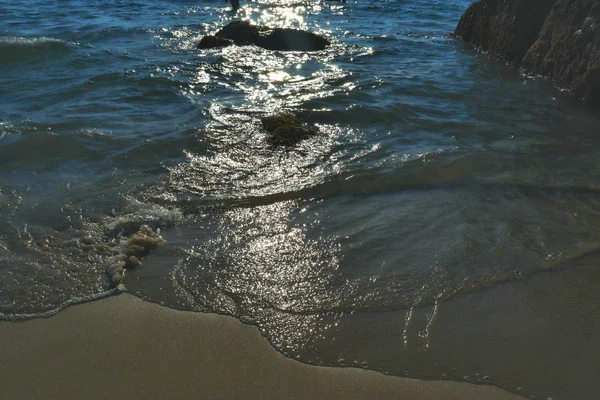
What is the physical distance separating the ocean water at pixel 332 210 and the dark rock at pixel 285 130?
13 cm

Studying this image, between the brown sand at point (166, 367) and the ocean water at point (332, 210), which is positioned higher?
the ocean water at point (332, 210)

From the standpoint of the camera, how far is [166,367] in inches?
109

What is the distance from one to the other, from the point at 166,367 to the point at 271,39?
851 cm

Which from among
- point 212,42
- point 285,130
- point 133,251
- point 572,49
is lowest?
point 133,251

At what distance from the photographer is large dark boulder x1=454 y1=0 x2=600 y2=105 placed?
7137 millimetres

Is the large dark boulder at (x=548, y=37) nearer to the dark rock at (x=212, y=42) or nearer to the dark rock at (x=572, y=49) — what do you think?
the dark rock at (x=572, y=49)

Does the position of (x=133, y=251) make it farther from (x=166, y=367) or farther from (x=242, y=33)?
(x=242, y=33)

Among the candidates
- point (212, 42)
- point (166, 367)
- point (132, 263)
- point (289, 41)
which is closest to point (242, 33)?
point (212, 42)

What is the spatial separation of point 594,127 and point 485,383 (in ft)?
15.8

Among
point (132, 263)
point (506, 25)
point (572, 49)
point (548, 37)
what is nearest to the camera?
point (132, 263)

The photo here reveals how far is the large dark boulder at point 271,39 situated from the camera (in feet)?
33.3

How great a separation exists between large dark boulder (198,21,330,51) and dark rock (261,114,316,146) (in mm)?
4503

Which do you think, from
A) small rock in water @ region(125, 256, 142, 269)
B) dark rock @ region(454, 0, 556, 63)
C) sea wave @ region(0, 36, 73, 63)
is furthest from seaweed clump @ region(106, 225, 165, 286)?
dark rock @ region(454, 0, 556, 63)

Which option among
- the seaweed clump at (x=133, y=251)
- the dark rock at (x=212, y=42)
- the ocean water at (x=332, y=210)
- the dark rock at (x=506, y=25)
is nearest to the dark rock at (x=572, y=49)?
the ocean water at (x=332, y=210)
